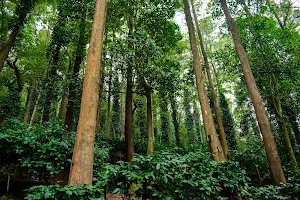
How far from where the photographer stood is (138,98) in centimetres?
1566

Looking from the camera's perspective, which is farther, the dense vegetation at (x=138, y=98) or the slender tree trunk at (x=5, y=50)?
the slender tree trunk at (x=5, y=50)

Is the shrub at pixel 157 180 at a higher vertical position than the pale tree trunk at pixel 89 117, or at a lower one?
lower

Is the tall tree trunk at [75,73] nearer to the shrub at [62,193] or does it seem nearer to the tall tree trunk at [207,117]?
the tall tree trunk at [207,117]

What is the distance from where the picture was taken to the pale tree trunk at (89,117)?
9.95 ft

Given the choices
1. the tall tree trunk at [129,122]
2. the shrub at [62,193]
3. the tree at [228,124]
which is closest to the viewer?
the shrub at [62,193]

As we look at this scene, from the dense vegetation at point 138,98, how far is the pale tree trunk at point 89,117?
0.02m

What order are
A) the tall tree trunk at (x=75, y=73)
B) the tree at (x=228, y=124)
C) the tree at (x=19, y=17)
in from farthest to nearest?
the tree at (x=228, y=124)
the tree at (x=19, y=17)
the tall tree trunk at (x=75, y=73)

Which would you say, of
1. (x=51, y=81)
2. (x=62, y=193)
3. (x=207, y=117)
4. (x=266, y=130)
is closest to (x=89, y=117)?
(x=62, y=193)

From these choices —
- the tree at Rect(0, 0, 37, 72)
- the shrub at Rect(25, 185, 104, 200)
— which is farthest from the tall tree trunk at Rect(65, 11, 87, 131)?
the shrub at Rect(25, 185, 104, 200)

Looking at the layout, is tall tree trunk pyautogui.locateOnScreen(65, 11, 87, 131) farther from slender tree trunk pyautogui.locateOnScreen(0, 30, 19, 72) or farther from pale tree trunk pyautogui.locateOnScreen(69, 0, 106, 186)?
pale tree trunk pyautogui.locateOnScreen(69, 0, 106, 186)

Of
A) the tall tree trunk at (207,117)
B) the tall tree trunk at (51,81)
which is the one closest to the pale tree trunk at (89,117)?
the tall tree trunk at (207,117)

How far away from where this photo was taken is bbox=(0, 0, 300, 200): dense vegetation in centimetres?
304

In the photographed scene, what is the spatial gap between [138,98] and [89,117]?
40.1 ft

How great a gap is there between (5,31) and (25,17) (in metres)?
2.03
